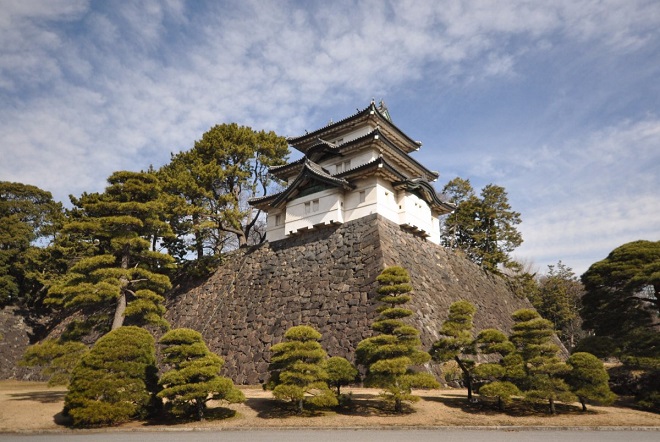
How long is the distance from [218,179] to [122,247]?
1074cm

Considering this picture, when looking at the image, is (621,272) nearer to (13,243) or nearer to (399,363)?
(399,363)

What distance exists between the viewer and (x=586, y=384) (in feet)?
33.6

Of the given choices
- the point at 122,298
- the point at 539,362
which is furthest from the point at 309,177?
the point at 539,362

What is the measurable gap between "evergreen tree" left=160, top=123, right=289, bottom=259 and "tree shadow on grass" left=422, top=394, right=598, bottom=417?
52.8 feet

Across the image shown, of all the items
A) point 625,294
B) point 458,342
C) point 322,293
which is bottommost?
point 458,342

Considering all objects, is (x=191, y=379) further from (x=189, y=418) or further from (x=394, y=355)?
(x=394, y=355)

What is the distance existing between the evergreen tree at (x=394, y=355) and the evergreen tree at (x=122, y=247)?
8.74 metres

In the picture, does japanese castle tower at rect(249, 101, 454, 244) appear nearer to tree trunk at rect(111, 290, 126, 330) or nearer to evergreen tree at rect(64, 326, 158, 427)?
tree trunk at rect(111, 290, 126, 330)

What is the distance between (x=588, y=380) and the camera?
1028 cm

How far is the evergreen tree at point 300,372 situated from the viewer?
389 inches

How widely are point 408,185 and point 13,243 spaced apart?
2813cm

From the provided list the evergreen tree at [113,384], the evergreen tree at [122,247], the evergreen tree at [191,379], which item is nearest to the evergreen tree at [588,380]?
the evergreen tree at [191,379]

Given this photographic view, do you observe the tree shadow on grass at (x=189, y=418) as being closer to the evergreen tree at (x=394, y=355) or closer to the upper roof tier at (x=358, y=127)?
the evergreen tree at (x=394, y=355)

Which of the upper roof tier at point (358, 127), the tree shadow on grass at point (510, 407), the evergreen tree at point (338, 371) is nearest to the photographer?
the tree shadow on grass at point (510, 407)
